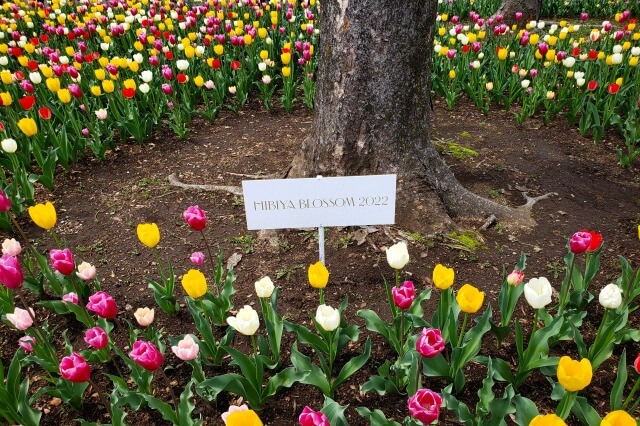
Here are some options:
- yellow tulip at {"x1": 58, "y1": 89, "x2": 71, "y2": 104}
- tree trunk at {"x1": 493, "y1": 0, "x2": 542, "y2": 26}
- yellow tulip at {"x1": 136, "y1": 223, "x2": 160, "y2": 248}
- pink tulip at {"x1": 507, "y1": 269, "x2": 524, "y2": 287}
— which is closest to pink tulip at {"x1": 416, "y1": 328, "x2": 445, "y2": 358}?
pink tulip at {"x1": 507, "y1": 269, "x2": 524, "y2": 287}

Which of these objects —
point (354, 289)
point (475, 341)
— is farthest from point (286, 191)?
point (475, 341)

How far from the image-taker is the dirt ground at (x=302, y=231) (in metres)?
2.19

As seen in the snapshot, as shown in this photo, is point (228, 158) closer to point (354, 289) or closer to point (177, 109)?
point (177, 109)

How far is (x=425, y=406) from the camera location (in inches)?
49.1

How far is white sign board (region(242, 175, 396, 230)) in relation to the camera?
6.46 ft

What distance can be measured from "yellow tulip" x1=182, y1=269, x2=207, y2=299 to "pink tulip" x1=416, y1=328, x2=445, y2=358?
796 mm

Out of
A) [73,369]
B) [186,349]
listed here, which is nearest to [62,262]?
[73,369]

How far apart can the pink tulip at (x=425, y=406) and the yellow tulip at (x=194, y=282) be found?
2.78ft

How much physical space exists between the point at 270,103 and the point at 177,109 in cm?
102

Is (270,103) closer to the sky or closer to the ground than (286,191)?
closer to the ground

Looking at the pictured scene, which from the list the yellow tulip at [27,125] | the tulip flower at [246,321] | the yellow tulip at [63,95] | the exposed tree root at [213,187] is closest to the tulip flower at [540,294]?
the tulip flower at [246,321]

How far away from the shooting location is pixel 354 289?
2.47m

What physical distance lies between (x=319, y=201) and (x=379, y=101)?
918 millimetres

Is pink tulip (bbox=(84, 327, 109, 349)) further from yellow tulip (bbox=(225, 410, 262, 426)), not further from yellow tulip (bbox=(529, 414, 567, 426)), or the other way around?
yellow tulip (bbox=(529, 414, 567, 426))
